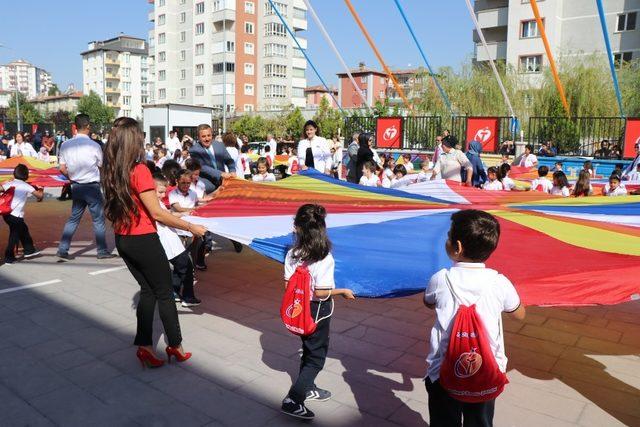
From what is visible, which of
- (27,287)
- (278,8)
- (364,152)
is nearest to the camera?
(27,287)

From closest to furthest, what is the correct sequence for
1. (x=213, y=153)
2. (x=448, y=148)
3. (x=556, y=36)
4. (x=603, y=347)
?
(x=603, y=347), (x=213, y=153), (x=448, y=148), (x=556, y=36)

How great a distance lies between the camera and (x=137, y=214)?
370 cm

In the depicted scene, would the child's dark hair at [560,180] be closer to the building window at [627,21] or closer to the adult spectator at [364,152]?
the adult spectator at [364,152]

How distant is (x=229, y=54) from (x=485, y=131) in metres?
52.7

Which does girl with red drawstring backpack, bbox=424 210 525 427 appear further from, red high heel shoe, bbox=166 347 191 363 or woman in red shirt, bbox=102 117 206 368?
red high heel shoe, bbox=166 347 191 363

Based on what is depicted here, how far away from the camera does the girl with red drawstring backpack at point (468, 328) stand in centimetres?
228

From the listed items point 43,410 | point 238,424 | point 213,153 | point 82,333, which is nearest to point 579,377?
point 238,424

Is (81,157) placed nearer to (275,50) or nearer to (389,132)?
(389,132)

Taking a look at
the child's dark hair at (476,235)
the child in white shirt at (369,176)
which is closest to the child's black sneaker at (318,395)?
the child's dark hair at (476,235)

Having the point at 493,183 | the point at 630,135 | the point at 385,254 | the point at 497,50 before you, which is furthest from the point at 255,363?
the point at 497,50

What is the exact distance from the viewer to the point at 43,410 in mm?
3324

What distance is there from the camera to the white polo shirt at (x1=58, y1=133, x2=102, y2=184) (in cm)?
678

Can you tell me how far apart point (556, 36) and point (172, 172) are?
128 ft

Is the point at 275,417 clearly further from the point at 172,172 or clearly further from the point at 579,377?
the point at 172,172
